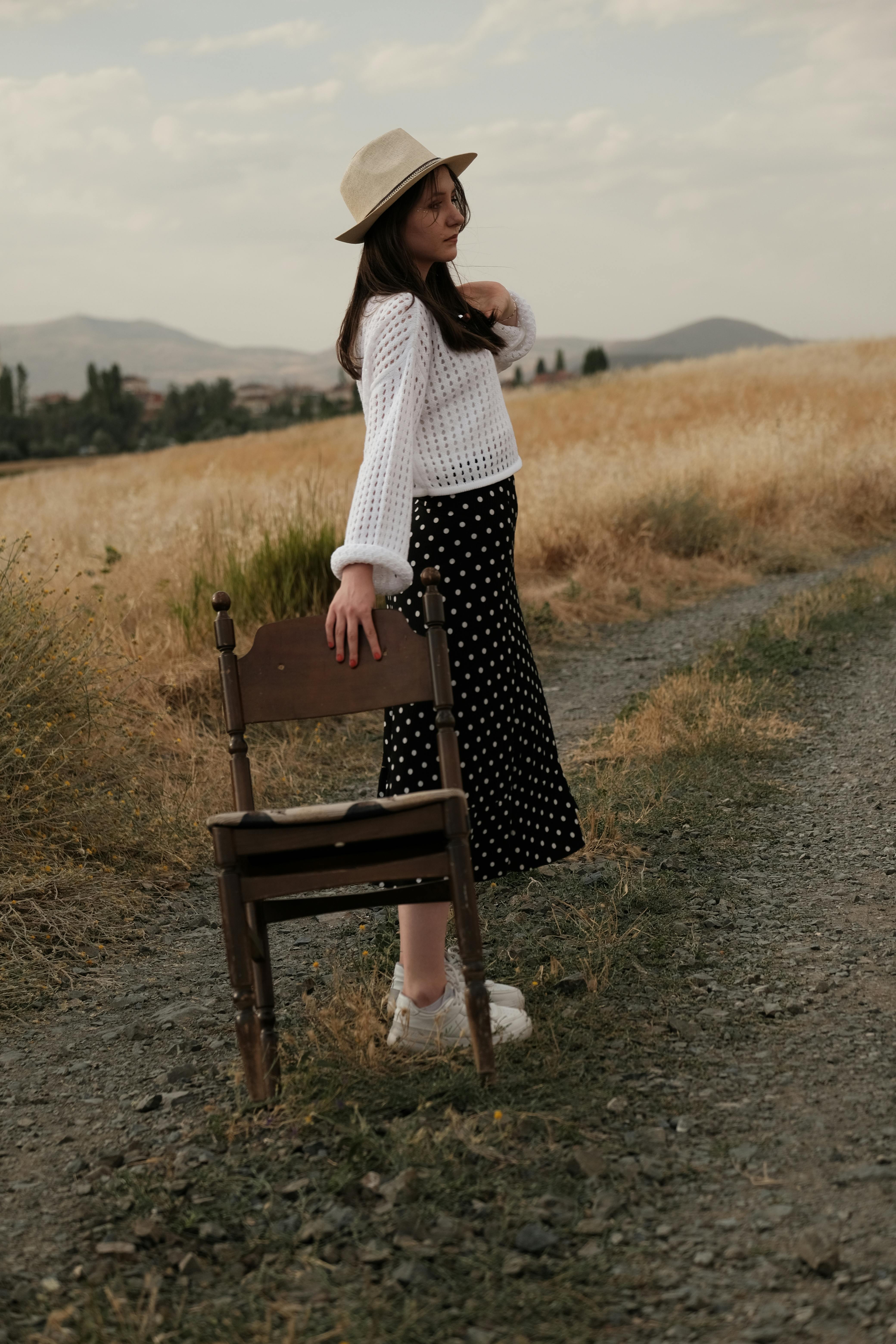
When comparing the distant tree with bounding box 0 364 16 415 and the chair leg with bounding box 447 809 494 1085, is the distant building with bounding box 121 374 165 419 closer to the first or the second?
the distant tree with bounding box 0 364 16 415

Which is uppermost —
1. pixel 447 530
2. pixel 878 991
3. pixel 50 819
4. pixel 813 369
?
pixel 813 369

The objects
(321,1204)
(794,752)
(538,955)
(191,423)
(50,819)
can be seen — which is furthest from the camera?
(191,423)

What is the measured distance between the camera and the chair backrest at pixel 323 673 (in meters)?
2.49

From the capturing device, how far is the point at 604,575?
8.94 metres

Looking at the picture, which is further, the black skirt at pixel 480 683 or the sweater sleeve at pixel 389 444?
the black skirt at pixel 480 683

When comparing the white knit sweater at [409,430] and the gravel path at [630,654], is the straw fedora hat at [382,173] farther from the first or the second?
the gravel path at [630,654]

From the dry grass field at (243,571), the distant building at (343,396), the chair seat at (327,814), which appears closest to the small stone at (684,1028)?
the chair seat at (327,814)

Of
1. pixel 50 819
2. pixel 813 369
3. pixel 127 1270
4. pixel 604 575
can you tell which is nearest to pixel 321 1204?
pixel 127 1270

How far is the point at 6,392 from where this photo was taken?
54.9 m

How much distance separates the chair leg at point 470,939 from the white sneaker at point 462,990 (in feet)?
1.11

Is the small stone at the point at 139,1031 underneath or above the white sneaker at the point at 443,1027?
underneath

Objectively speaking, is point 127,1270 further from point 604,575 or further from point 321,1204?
point 604,575

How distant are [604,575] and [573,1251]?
285 inches

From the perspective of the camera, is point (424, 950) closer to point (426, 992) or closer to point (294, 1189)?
point (426, 992)
